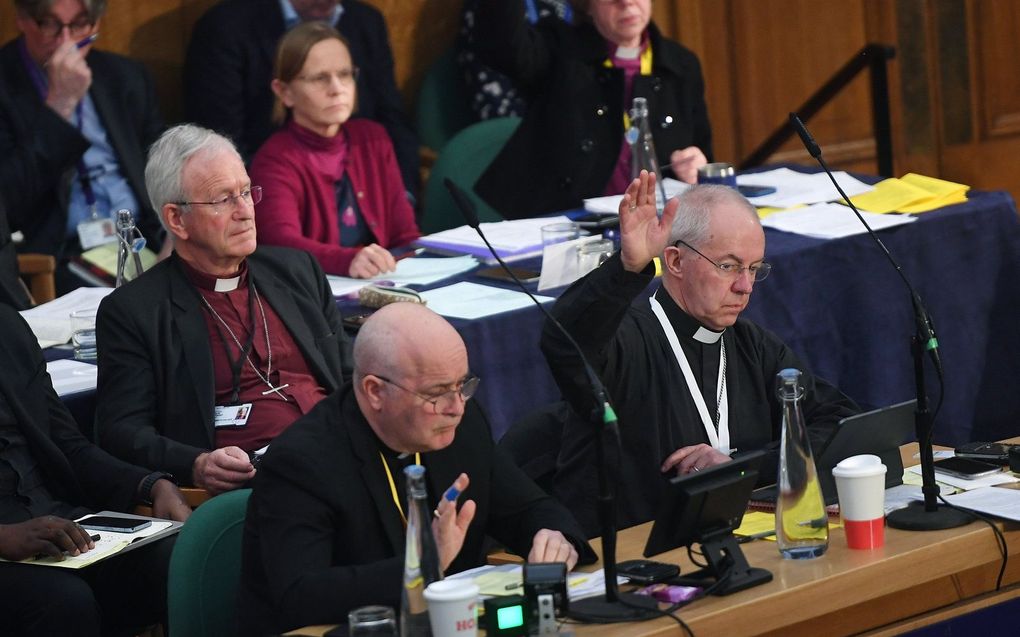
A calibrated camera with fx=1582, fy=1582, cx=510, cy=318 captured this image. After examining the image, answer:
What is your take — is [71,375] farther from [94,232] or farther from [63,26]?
[63,26]

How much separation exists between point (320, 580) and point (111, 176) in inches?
121

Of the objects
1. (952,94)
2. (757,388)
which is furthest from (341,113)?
(952,94)

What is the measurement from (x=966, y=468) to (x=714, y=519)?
27.9 inches

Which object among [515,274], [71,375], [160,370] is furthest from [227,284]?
[515,274]

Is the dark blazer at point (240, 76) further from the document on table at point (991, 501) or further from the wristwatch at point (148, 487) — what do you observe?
the document on table at point (991, 501)

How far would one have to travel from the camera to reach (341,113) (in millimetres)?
4738

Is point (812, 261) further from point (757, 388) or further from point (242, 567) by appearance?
point (242, 567)

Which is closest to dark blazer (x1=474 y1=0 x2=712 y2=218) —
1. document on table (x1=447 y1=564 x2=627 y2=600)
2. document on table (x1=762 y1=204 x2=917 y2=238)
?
document on table (x1=762 y1=204 x2=917 y2=238)

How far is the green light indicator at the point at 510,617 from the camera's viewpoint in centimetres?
217

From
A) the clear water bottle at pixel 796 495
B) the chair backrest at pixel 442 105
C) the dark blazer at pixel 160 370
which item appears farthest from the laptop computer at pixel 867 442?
the chair backrest at pixel 442 105

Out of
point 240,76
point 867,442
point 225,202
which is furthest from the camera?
point 240,76

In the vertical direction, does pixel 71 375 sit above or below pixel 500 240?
below

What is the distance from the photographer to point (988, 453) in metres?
2.98

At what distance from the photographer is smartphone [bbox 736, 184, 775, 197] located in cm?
496
